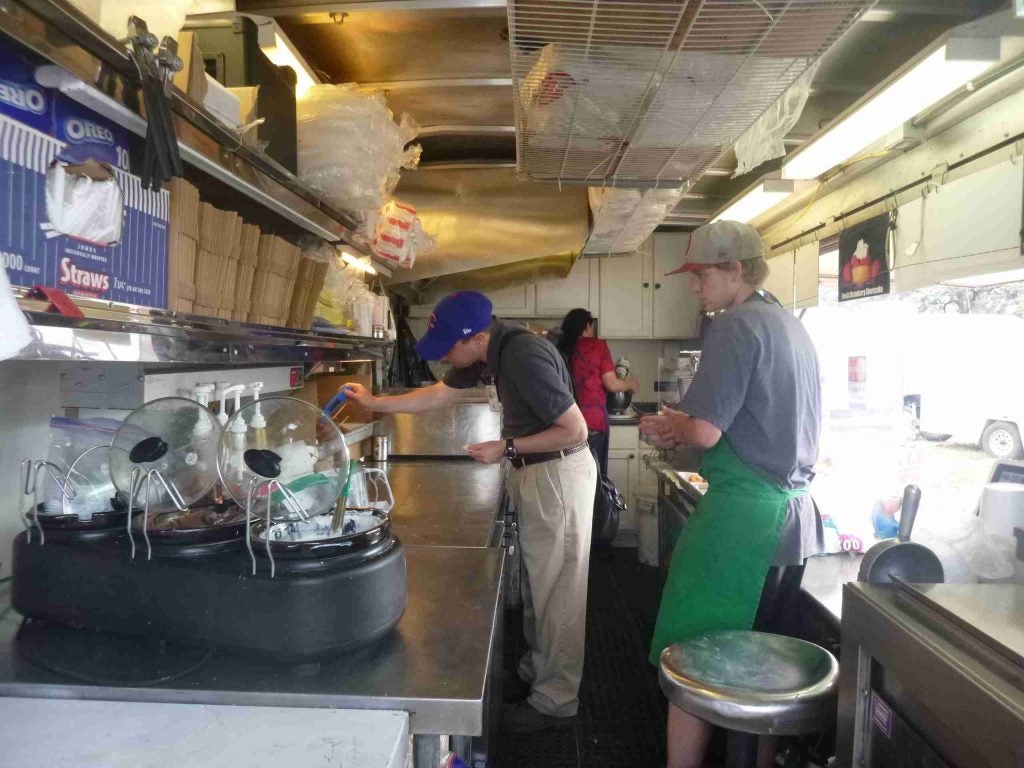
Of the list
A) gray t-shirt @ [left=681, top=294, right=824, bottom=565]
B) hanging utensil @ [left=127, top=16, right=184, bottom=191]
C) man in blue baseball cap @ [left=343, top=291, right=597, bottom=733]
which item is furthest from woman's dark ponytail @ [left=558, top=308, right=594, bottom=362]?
hanging utensil @ [left=127, top=16, right=184, bottom=191]

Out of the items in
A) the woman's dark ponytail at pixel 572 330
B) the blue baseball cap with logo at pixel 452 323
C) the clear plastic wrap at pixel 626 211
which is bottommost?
the blue baseball cap with logo at pixel 452 323

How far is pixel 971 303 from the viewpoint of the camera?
8.04ft

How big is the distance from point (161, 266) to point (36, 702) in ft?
2.35

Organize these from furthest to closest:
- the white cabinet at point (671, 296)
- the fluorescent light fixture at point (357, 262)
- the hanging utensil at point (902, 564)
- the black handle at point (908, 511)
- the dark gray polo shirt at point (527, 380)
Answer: the white cabinet at point (671, 296) → the fluorescent light fixture at point (357, 262) → the dark gray polo shirt at point (527, 380) → the black handle at point (908, 511) → the hanging utensil at point (902, 564)

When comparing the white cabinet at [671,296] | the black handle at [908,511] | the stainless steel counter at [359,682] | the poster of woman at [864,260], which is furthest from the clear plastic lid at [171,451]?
the white cabinet at [671,296]

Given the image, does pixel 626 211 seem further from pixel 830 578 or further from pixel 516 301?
pixel 516 301

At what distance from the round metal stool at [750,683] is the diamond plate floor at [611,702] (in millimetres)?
809

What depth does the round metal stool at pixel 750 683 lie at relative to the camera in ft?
4.14

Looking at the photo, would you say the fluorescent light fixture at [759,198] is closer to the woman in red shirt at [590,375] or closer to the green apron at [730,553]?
the woman in red shirt at [590,375]

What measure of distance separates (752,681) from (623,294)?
13.8 ft

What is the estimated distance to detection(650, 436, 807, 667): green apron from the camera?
1.66 metres

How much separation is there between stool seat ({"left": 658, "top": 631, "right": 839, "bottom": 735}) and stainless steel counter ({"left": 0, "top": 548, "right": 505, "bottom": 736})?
52 cm

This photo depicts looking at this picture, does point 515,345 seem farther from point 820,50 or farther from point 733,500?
point 820,50

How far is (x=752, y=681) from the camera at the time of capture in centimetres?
135
